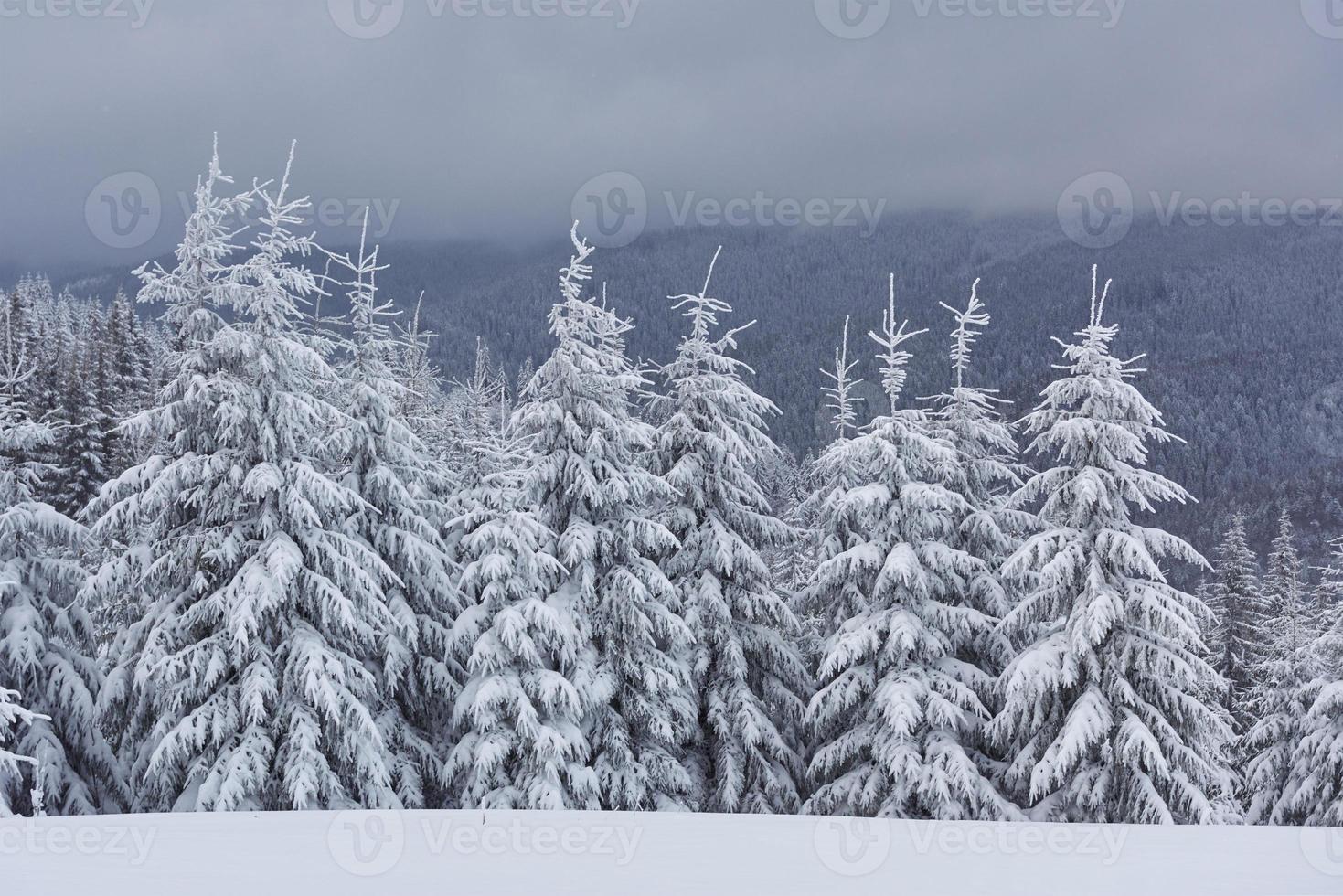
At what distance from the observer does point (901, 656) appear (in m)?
15.5

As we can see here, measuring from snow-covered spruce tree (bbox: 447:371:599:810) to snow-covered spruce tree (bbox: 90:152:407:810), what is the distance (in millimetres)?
1398

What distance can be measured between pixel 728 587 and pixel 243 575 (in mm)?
8668

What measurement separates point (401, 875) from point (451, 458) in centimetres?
1863

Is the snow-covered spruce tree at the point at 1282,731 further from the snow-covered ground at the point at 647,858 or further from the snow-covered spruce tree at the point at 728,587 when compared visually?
the snow-covered ground at the point at 647,858

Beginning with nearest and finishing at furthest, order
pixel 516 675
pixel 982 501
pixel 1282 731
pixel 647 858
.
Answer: pixel 647 858 → pixel 516 675 → pixel 982 501 → pixel 1282 731

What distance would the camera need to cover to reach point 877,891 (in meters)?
6.20

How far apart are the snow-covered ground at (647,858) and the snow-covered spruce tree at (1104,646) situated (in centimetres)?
504

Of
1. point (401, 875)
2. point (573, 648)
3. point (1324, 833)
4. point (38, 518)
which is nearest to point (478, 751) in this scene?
point (573, 648)

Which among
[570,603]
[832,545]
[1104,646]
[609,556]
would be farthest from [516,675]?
[1104,646]

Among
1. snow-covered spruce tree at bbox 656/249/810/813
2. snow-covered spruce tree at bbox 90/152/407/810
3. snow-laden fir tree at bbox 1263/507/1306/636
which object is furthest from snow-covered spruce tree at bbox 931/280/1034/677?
snow-laden fir tree at bbox 1263/507/1306/636

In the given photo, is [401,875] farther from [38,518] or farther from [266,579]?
[38,518]

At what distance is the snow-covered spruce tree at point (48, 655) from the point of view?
1418 centimetres

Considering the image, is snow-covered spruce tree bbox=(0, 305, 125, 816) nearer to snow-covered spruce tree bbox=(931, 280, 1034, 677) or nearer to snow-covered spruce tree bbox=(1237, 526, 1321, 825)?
snow-covered spruce tree bbox=(931, 280, 1034, 677)

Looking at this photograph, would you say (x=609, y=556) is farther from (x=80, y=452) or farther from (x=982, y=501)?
(x=80, y=452)
